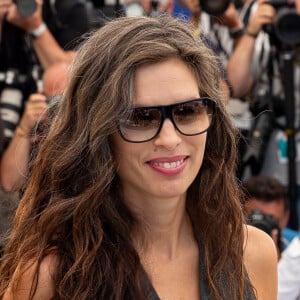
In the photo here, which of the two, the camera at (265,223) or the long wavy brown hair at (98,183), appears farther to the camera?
the camera at (265,223)

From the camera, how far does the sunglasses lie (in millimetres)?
1643

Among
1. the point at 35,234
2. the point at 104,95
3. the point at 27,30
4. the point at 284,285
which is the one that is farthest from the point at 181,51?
the point at 27,30

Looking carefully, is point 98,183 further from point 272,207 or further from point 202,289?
point 272,207

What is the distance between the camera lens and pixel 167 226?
184 cm

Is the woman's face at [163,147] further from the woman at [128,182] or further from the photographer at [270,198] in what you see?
the photographer at [270,198]

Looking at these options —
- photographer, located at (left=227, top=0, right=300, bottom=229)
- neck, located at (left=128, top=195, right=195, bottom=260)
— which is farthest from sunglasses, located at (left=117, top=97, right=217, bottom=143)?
photographer, located at (left=227, top=0, right=300, bottom=229)

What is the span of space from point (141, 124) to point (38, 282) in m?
0.42

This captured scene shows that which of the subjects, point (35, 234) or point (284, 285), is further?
point (284, 285)

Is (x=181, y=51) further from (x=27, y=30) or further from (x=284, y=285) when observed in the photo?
(x=27, y=30)

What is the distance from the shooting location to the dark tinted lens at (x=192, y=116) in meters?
1.67

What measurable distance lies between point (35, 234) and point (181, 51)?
541mm

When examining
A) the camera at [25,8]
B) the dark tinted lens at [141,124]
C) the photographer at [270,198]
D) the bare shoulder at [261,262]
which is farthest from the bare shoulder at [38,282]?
the camera at [25,8]

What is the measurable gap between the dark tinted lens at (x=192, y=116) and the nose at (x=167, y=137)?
22 mm

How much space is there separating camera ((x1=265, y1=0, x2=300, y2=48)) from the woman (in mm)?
2152
